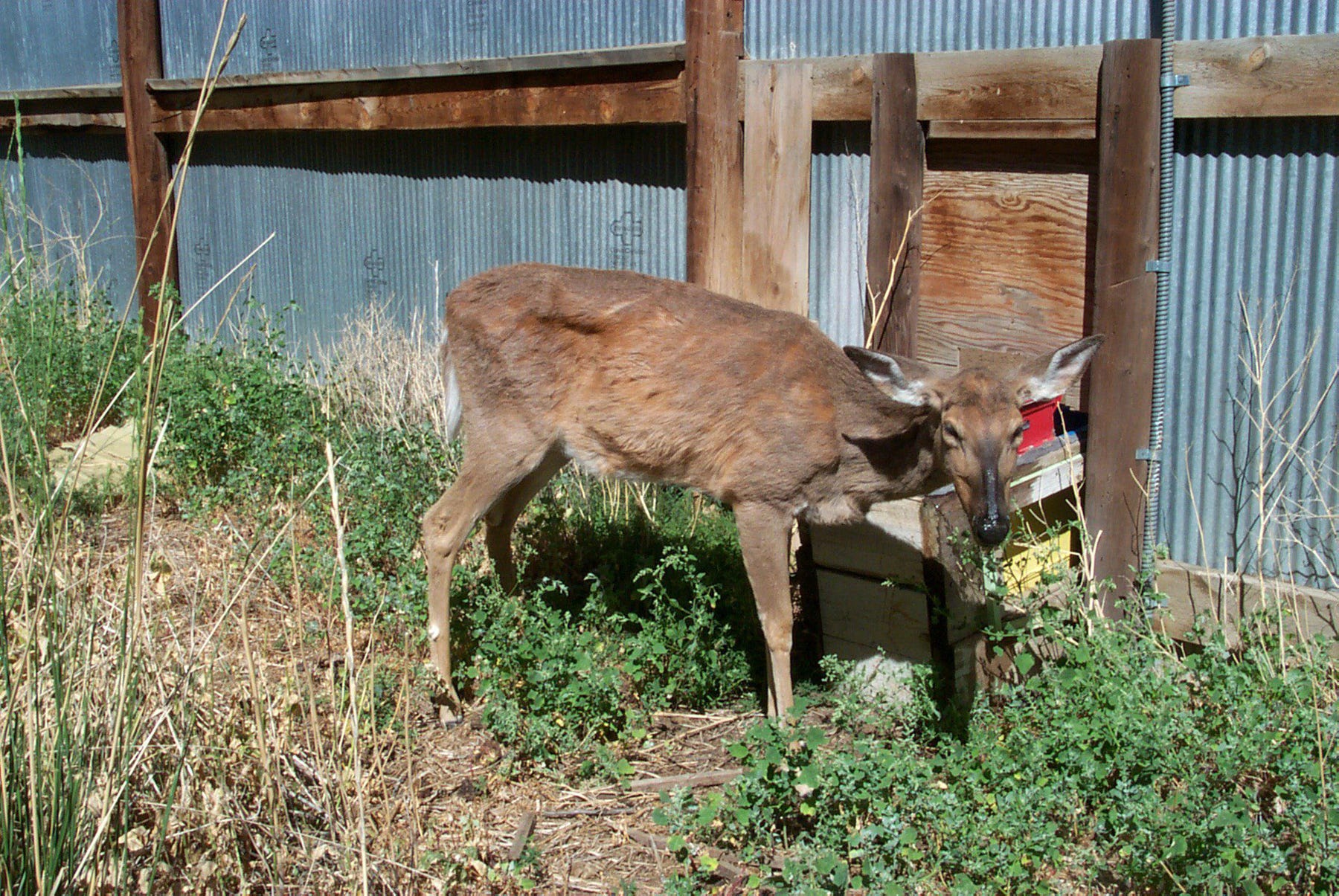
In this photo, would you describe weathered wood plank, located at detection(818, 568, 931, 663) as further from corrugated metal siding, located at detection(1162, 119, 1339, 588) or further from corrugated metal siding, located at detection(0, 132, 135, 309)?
corrugated metal siding, located at detection(0, 132, 135, 309)

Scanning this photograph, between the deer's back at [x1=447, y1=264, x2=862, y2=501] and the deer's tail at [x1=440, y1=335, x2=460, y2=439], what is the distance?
0.15 m

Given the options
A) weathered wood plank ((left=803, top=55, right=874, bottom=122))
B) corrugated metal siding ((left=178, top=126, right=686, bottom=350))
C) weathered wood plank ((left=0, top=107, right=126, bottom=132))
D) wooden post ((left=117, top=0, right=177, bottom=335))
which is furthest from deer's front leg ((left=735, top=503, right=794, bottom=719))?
weathered wood plank ((left=0, top=107, right=126, bottom=132))

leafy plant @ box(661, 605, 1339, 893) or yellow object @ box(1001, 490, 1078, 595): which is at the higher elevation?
yellow object @ box(1001, 490, 1078, 595)

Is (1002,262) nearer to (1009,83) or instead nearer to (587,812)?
(1009,83)

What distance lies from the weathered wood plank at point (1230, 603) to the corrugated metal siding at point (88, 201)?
921 centimetres

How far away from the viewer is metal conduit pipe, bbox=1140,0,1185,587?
5.07 m

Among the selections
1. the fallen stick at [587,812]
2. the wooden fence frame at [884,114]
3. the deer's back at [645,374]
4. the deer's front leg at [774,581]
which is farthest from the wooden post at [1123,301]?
the fallen stick at [587,812]

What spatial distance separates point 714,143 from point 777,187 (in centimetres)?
42

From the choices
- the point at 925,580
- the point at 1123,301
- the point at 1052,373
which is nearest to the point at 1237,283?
the point at 1123,301

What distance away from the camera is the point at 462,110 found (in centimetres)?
816

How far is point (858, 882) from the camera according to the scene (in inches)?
161

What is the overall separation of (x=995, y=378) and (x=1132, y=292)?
2.66ft

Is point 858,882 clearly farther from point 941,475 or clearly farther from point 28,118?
point 28,118

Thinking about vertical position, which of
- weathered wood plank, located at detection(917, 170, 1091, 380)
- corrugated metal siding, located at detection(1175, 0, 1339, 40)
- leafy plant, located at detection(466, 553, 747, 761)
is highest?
corrugated metal siding, located at detection(1175, 0, 1339, 40)
